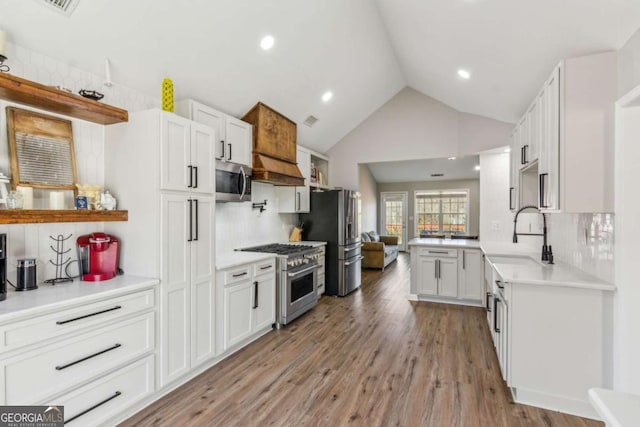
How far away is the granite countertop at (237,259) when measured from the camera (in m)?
3.01

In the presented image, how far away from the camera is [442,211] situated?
10.4 m

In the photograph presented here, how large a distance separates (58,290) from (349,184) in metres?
5.06

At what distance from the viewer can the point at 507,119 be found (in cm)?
469

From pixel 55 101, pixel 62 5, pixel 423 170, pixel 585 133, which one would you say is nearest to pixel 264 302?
pixel 55 101

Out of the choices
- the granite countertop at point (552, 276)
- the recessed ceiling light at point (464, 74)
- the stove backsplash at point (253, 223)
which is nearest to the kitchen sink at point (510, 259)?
the granite countertop at point (552, 276)

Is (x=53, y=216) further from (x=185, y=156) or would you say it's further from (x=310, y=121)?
(x=310, y=121)

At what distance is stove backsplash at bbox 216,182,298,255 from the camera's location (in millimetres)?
3920

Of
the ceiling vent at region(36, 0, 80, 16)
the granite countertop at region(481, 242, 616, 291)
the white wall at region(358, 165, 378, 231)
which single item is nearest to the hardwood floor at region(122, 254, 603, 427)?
the granite countertop at region(481, 242, 616, 291)

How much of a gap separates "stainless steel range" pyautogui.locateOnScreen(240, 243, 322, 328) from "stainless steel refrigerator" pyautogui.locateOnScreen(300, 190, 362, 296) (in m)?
0.80

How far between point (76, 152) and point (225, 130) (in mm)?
1444

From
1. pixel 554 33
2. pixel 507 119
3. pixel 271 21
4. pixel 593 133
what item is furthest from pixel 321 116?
pixel 593 133

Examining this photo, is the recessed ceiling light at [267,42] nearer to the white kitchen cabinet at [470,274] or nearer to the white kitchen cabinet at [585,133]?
the white kitchen cabinet at [585,133]

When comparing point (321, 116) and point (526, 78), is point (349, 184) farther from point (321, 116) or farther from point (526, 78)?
point (526, 78)

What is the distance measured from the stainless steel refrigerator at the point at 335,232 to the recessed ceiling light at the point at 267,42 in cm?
250
